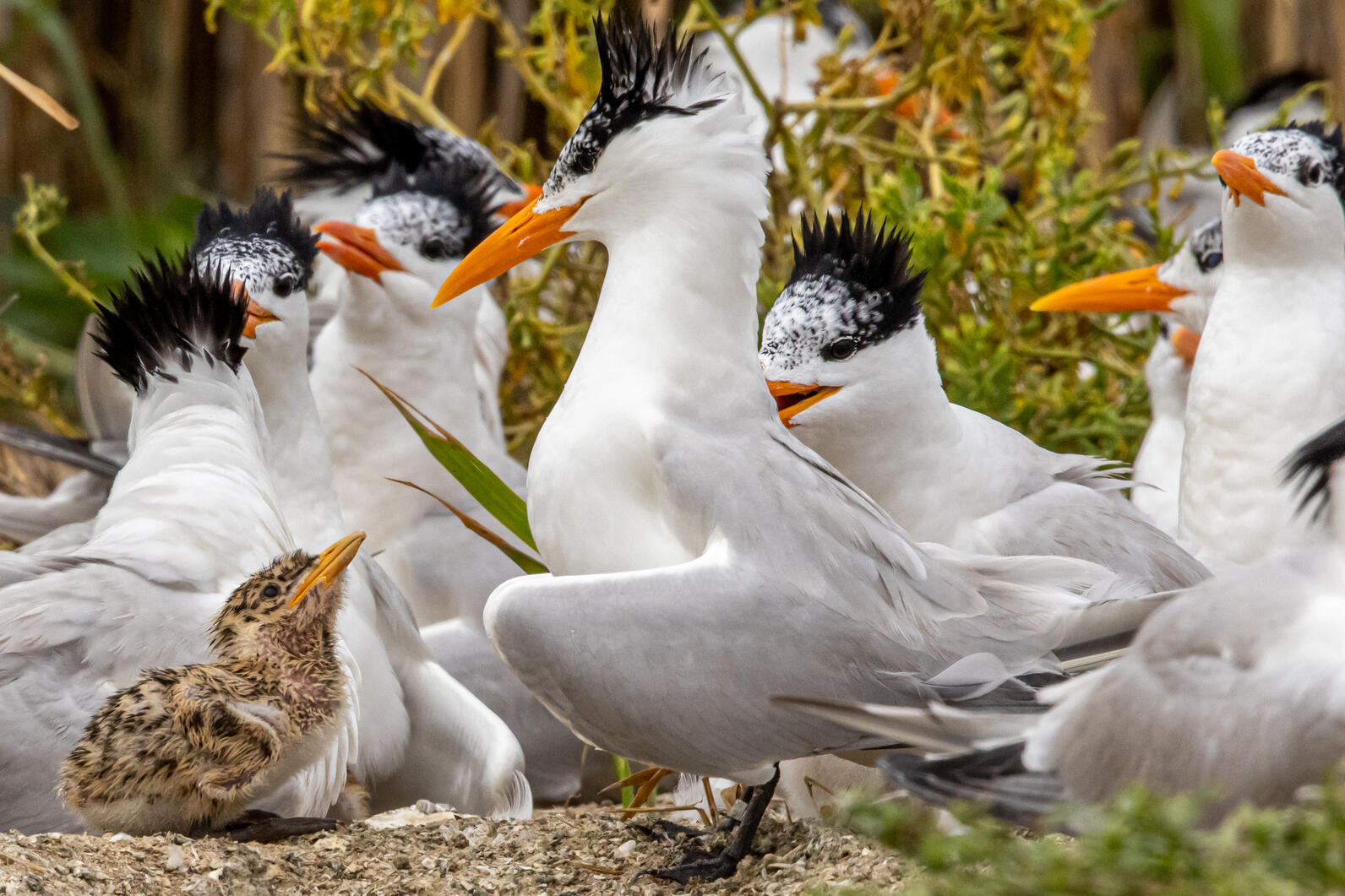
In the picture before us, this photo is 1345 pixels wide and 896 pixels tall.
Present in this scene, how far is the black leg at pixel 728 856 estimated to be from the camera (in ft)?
7.87

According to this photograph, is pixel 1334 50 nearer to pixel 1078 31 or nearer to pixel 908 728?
pixel 1078 31

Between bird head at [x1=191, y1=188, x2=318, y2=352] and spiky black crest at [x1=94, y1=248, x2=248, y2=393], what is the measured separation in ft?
0.37

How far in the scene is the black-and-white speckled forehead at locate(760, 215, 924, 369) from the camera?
2984mm

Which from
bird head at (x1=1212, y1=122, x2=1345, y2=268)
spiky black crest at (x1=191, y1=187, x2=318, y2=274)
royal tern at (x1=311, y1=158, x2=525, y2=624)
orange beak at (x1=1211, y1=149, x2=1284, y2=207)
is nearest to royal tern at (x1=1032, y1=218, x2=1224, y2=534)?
bird head at (x1=1212, y1=122, x2=1345, y2=268)

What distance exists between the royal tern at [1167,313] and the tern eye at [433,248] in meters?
1.55

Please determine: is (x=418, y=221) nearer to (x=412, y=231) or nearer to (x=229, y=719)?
(x=412, y=231)

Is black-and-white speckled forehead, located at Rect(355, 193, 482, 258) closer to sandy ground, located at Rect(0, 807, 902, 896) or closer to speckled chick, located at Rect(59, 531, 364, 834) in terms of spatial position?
speckled chick, located at Rect(59, 531, 364, 834)

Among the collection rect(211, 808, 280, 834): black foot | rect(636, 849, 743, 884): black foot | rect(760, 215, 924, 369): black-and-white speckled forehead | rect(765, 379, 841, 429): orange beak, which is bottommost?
rect(636, 849, 743, 884): black foot

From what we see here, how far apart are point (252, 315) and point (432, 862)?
4.83ft

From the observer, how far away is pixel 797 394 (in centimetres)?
303

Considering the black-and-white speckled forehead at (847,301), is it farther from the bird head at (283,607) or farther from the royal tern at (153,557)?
the royal tern at (153,557)

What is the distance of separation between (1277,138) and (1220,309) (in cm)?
38

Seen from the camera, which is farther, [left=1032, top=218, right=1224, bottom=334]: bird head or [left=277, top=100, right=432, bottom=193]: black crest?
[left=277, top=100, right=432, bottom=193]: black crest

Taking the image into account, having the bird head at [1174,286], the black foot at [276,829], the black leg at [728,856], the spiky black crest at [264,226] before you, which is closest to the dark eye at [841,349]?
the black leg at [728,856]
